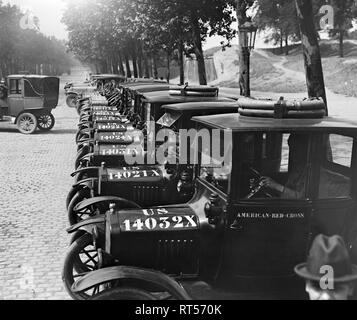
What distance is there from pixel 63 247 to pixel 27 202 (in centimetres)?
256

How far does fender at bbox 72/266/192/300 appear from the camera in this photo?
3.87 metres

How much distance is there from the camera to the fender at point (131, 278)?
3.87 meters

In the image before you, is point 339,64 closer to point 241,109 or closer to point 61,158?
point 61,158

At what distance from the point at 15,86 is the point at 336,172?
16.0 metres

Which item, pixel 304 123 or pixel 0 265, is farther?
pixel 0 265

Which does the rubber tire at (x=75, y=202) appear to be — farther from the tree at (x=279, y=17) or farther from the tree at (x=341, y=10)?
the tree at (x=279, y=17)

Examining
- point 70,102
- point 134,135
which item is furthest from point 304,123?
point 70,102

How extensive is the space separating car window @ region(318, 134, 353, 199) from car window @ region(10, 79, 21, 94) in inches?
623

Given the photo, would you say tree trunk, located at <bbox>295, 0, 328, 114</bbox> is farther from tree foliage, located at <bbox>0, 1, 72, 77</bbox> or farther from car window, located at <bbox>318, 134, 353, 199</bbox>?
tree foliage, located at <bbox>0, 1, 72, 77</bbox>

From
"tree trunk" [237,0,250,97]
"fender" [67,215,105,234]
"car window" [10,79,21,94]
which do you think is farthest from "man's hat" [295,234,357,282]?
"car window" [10,79,21,94]

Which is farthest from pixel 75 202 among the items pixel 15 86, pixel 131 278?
pixel 15 86

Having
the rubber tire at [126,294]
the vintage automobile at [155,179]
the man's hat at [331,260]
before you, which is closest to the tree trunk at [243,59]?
the vintage automobile at [155,179]

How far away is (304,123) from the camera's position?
427cm

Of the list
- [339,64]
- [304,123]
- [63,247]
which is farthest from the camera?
[339,64]
